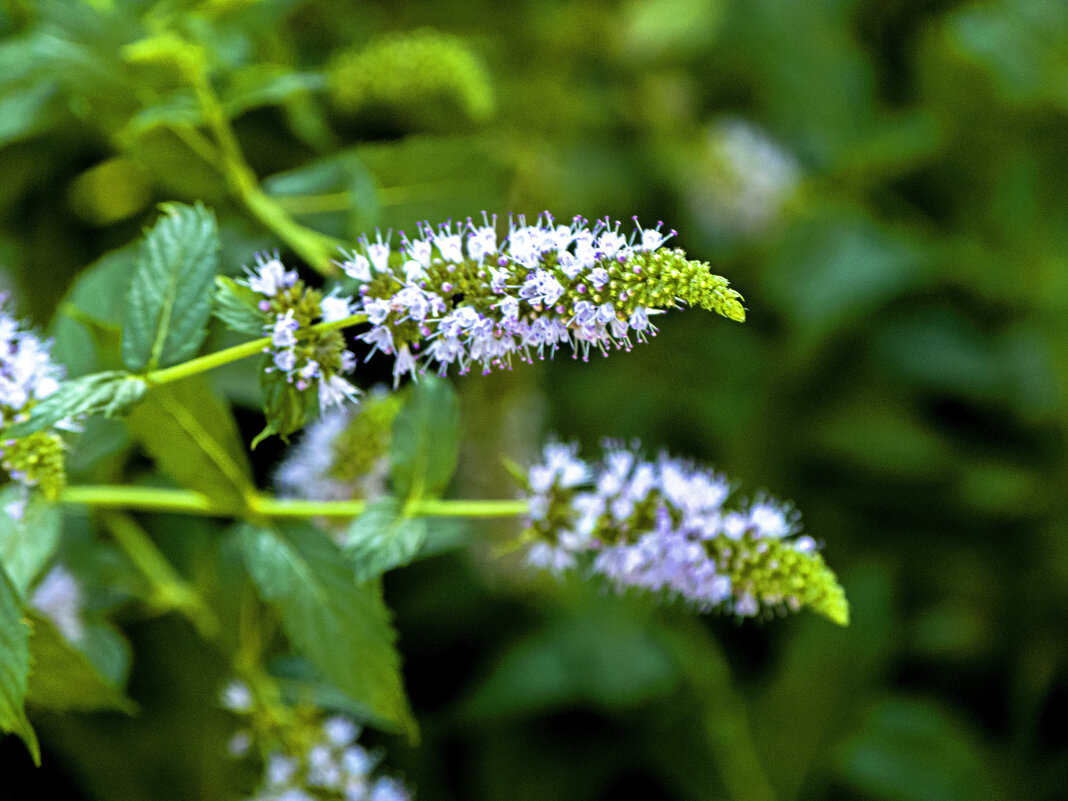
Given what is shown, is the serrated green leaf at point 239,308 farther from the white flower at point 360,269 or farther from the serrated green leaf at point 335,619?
the serrated green leaf at point 335,619

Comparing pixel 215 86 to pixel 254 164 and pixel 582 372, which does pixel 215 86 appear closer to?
pixel 254 164

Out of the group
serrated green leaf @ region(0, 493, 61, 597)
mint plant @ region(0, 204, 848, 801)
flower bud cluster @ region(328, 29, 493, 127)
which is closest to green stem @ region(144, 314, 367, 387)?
mint plant @ region(0, 204, 848, 801)

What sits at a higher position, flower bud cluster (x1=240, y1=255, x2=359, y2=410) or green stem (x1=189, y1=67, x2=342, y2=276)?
green stem (x1=189, y1=67, x2=342, y2=276)

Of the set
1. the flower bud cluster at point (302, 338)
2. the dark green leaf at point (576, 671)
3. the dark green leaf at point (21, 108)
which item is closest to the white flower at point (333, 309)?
the flower bud cluster at point (302, 338)

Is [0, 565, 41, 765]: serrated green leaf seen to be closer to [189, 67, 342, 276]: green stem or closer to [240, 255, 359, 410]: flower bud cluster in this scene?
[240, 255, 359, 410]: flower bud cluster

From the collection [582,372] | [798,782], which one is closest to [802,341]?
[582,372]
